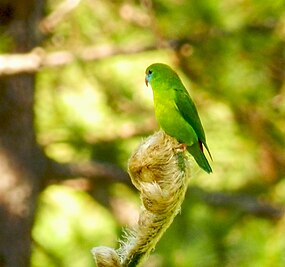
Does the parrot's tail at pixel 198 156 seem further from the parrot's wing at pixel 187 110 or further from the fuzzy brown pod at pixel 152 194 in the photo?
the fuzzy brown pod at pixel 152 194

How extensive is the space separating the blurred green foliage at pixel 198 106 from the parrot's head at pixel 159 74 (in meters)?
0.98

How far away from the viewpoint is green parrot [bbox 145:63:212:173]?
145cm

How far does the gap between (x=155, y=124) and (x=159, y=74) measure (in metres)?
2.47

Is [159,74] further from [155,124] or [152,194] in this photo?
[155,124]

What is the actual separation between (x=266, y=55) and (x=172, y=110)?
5.15 feet

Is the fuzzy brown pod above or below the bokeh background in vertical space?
below

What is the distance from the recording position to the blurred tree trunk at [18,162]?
3.40 metres

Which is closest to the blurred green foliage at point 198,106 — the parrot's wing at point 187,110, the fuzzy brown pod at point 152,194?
the parrot's wing at point 187,110

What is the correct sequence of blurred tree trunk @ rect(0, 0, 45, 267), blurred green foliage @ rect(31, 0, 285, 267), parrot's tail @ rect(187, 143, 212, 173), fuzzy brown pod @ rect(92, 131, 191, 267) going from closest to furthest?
fuzzy brown pod @ rect(92, 131, 191, 267)
parrot's tail @ rect(187, 143, 212, 173)
blurred green foliage @ rect(31, 0, 285, 267)
blurred tree trunk @ rect(0, 0, 45, 267)

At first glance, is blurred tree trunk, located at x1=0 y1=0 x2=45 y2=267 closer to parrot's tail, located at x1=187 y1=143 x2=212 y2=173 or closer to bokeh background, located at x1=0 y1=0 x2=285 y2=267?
bokeh background, located at x1=0 y1=0 x2=285 y2=267

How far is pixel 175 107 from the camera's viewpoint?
1.49 meters

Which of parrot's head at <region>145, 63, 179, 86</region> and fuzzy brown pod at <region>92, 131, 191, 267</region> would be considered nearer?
fuzzy brown pod at <region>92, 131, 191, 267</region>

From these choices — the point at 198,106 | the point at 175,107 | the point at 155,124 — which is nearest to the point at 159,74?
the point at 175,107

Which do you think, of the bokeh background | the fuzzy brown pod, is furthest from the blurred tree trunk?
the fuzzy brown pod
